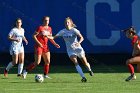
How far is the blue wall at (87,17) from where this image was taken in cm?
2664

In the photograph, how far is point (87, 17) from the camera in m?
26.8

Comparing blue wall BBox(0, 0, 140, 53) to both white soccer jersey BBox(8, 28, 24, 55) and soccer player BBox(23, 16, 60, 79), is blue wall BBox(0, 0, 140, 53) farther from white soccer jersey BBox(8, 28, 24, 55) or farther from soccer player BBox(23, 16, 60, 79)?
soccer player BBox(23, 16, 60, 79)

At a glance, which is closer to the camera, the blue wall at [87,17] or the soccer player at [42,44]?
the soccer player at [42,44]

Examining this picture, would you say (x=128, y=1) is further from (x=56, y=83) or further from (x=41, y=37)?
(x=56, y=83)

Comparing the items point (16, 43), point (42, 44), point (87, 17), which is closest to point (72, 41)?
point (42, 44)

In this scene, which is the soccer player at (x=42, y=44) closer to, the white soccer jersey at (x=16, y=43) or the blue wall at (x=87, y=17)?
the white soccer jersey at (x=16, y=43)

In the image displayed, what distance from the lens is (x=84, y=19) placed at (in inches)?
1055

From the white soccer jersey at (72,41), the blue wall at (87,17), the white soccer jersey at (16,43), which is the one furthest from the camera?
the blue wall at (87,17)

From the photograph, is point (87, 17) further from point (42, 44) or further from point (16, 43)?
point (42, 44)

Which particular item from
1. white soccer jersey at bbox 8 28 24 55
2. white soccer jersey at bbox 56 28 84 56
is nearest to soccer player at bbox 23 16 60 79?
white soccer jersey at bbox 8 28 24 55

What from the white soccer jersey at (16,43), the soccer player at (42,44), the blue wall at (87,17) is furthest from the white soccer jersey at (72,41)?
the blue wall at (87,17)

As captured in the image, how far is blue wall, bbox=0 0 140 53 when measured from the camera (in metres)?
26.6

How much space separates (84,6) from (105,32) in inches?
57.2

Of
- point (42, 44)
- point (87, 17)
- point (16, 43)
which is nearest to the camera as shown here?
point (42, 44)
